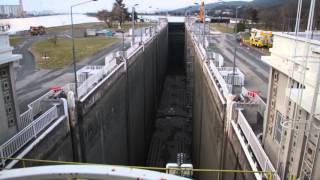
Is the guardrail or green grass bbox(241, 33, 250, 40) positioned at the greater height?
green grass bbox(241, 33, 250, 40)

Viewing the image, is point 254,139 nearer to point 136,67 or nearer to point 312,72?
point 312,72

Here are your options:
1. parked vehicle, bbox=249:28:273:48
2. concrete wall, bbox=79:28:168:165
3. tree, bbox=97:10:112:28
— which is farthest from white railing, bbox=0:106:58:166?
tree, bbox=97:10:112:28

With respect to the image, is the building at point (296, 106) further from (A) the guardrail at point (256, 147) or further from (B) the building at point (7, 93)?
(B) the building at point (7, 93)

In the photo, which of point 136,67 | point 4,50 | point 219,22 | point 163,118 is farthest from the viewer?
point 219,22

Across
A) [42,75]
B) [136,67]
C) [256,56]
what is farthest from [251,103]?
[256,56]

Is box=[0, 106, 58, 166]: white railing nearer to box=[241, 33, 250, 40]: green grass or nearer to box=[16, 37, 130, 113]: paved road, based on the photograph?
box=[16, 37, 130, 113]: paved road

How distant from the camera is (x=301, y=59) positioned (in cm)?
754

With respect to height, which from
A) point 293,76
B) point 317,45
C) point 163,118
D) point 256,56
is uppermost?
point 317,45

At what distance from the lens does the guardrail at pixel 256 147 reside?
24.2 ft

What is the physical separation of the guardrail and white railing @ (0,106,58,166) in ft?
20.6

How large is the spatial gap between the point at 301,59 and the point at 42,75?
23090 millimetres

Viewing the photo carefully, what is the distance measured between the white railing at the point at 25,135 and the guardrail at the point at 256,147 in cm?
629

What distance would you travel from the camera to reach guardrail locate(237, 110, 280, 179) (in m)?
7.39

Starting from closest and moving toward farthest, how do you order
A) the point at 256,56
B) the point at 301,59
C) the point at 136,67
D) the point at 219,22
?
the point at 301,59 < the point at 136,67 < the point at 256,56 < the point at 219,22
